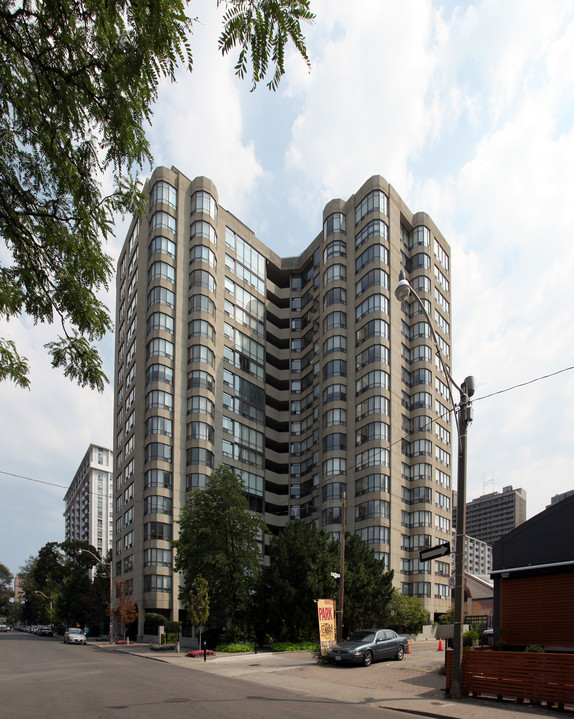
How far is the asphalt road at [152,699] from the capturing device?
12.3m

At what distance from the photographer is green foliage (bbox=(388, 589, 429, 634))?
164ft

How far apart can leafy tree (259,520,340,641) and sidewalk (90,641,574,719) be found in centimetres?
311

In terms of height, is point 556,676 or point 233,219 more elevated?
point 233,219

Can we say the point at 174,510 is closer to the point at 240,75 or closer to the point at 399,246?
the point at 399,246

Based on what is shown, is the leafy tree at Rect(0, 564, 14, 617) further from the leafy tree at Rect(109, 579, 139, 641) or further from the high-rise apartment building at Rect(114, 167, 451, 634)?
the leafy tree at Rect(109, 579, 139, 641)

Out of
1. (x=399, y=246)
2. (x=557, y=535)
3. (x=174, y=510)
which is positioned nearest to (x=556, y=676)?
(x=557, y=535)

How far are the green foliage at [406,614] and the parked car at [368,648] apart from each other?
2494cm

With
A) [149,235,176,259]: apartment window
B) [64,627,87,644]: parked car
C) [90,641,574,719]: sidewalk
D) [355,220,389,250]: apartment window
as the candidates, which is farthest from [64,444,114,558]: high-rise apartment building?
[90,641,574,719]: sidewalk

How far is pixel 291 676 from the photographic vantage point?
21.2 m

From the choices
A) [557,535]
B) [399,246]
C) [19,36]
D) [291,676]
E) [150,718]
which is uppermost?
[399,246]

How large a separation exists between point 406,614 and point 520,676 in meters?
39.2

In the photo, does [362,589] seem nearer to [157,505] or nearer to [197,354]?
[157,505]

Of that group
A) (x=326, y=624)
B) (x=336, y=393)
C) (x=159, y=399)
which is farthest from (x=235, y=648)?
(x=336, y=393)

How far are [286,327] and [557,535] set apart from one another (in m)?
58.3
